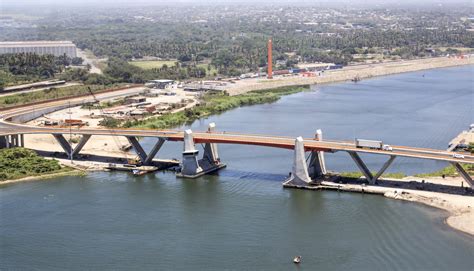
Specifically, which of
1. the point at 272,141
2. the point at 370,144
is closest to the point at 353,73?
the point at 272,141

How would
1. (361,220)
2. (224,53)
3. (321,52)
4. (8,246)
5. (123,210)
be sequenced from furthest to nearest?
1. (321,52)
2. (224,53)
3. (123,210)
4. (361,220)
5. (8,246)

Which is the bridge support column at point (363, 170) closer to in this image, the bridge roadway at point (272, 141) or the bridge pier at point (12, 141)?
the bridge roadway at point (272, 141)

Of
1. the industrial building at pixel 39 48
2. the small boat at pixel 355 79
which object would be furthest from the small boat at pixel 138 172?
the industrial building at pixel 39 48

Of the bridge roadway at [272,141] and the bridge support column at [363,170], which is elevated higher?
the bridge roadway at [272,141]

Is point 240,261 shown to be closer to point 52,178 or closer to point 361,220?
point 361,220

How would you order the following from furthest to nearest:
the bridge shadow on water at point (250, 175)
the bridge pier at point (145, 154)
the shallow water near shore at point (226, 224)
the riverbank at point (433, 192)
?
the bridge pier at point (145, 154) < the bridge shadow on water at point (250, 175) < the riverbank at point (433, 192) < the shallow water near shore at point (226, 224)

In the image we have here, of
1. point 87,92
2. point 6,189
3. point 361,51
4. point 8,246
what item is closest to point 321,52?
point 361,51

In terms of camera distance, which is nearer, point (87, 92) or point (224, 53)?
point (87, 92)
